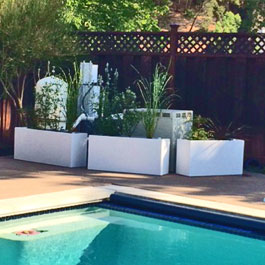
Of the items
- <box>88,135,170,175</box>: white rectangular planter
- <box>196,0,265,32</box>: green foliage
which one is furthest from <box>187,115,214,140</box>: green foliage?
<box>196,0,265,32</box>: green foliage

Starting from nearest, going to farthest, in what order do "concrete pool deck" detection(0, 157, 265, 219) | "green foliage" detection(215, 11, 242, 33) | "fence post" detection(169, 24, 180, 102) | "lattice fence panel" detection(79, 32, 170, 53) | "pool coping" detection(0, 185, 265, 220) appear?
"pool coping" detection(0, 185, 265, 220)
"concrete pool deck" detection(0, 157, 265, 219)
"fence post" detection(169, 24, 180, 102)
"lattice fence panel" detection(79, 32, 170, 53)
"green foliage" detection(215, 11, 242, 33)

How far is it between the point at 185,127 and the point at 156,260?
11.8 ft

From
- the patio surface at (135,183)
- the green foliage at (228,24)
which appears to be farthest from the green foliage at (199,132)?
the green foliage at (228,24)

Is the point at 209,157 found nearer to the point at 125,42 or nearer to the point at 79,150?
the point at 79,150

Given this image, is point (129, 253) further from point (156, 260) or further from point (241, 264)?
point (241, 264)

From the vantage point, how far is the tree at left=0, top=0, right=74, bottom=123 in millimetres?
9125

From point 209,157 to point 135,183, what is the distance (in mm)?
1259

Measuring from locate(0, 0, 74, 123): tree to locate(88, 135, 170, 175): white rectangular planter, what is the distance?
181cm

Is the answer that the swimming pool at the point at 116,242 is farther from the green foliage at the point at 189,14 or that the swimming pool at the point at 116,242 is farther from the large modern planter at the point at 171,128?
the green foliage at the point at 189,14

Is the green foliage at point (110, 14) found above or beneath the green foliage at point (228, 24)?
beneath

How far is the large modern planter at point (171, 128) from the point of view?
27.8 ft

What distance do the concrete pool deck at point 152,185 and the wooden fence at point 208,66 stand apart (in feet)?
4.06

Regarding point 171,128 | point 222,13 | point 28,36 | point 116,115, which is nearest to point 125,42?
point 28,36

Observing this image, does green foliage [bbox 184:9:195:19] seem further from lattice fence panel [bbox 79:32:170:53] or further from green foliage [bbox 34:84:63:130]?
green foliage [bbox 34:84:63:130]
